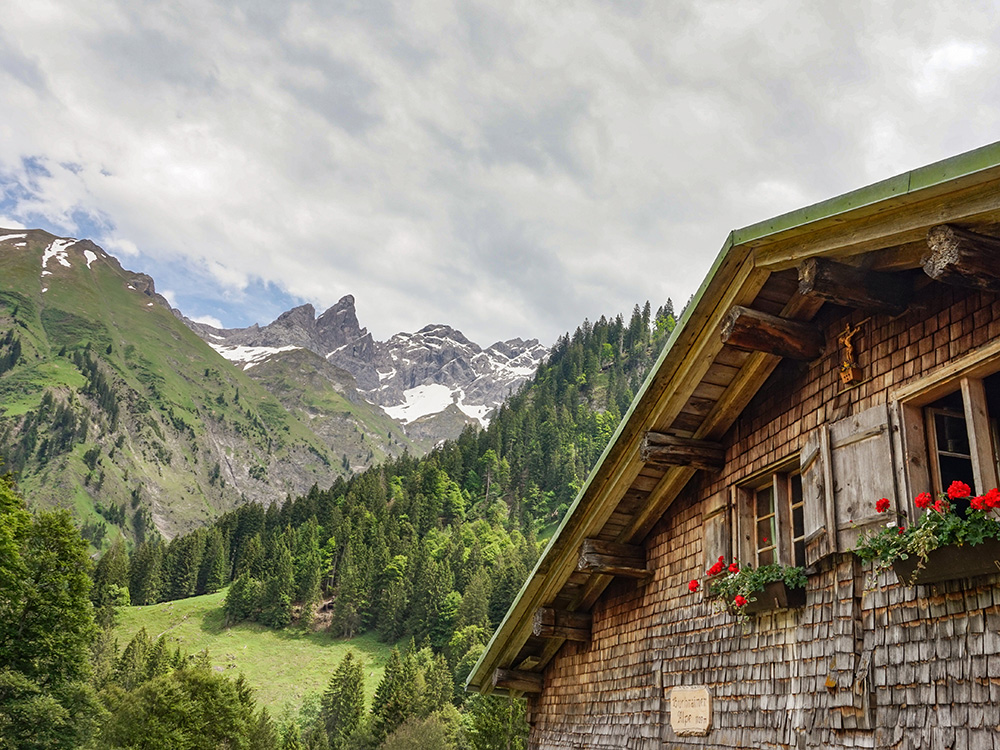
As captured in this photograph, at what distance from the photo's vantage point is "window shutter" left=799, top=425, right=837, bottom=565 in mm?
6934

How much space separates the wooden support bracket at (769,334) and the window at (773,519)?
1.31 meters

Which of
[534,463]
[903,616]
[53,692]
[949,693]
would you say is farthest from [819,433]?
[534,463]

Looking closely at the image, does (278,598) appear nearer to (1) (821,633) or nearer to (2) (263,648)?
(2) (263,648)

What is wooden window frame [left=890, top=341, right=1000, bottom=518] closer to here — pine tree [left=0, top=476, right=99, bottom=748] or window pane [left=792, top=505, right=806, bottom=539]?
window pane [left=792, top=505, right=806, bottom=539]

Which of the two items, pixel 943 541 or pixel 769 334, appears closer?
pixel 943 541

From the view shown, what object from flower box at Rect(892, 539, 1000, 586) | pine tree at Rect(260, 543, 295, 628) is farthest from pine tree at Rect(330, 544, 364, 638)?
flower box at Rect(892, 539, 1000, 586)

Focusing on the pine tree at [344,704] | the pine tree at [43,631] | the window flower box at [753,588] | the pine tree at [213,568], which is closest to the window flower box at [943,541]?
the window flower box at [753,588]

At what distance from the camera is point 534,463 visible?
140m

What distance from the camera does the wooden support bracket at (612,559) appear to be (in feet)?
34.8

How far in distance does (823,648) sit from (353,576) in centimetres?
9477

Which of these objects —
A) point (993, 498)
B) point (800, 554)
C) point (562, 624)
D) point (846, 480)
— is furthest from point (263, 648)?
point (993, 498)

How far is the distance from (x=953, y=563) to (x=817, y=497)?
→ 1.83 metres

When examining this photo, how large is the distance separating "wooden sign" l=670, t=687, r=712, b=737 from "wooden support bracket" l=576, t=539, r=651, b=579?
1.69 m

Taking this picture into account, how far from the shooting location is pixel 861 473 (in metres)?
6.70
